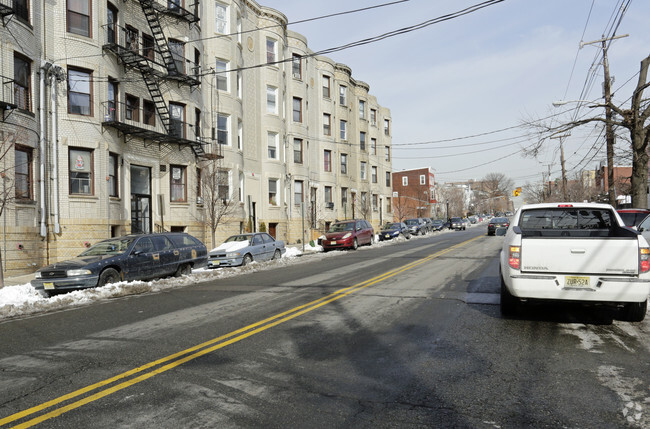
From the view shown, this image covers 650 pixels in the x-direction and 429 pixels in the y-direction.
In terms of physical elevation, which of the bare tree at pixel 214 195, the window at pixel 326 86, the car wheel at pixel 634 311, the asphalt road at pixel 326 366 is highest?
the window at pixel 326 86

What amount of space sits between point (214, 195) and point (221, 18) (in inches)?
457

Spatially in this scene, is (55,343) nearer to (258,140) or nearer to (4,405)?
(4,405)

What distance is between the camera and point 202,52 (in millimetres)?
25219

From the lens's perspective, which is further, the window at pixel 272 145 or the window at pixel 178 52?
the window at pixel 272 145

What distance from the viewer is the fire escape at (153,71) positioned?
19.3 meters

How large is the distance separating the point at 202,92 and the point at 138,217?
27.0 feet

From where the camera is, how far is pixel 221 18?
87.7 feet

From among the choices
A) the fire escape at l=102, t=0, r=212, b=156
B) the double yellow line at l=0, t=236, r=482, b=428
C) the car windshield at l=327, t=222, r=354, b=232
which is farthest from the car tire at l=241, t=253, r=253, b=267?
the car windshield at l=327, t=222, r=354, b=232

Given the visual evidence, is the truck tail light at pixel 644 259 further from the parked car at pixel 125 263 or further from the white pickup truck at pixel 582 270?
the parked car at pixel 125 263

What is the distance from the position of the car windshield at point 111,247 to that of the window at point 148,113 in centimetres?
1010

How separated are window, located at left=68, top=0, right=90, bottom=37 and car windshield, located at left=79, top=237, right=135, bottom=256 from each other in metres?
10.5

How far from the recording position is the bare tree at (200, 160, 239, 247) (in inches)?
846

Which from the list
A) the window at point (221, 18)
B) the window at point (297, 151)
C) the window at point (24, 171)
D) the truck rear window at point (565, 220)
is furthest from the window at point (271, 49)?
the truck rear window at point (565, 220)

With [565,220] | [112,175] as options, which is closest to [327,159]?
[112,175]
